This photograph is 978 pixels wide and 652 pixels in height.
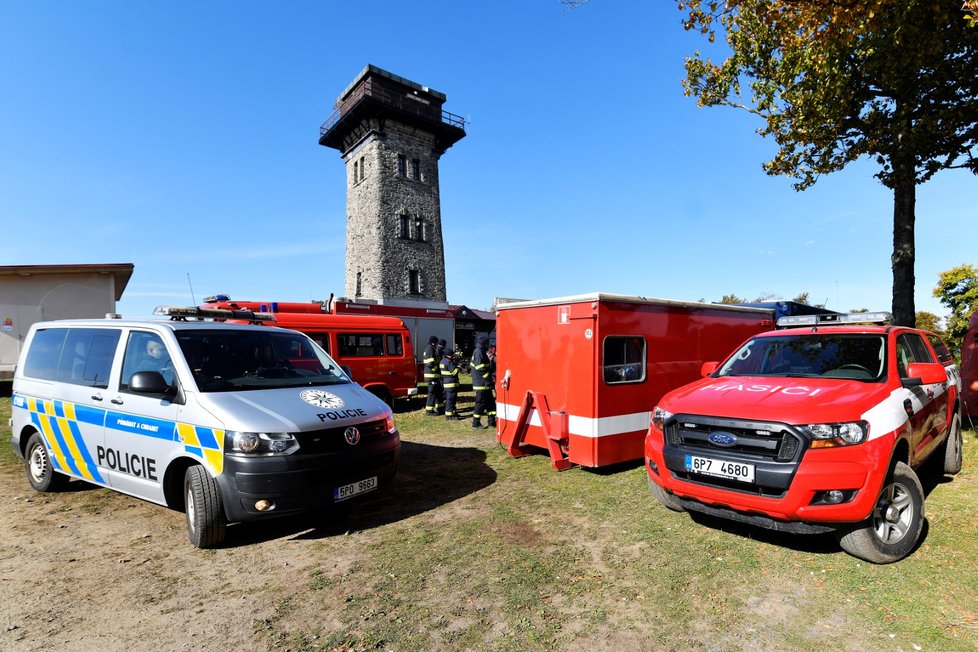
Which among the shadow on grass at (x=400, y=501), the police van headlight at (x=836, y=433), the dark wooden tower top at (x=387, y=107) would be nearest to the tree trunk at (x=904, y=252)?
the police van headlight at (x=836, y=433)

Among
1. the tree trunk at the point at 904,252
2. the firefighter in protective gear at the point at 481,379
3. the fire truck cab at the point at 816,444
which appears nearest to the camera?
the fire truck cab at the point at 816,444

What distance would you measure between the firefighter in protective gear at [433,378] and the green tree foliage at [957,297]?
18.9 metres

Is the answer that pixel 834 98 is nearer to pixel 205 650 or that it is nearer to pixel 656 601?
pixel 656 601

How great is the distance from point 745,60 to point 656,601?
36.0ft

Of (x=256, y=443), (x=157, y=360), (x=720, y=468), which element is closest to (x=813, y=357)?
(x=720, y=468)

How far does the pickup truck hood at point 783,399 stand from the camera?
3.62 metres

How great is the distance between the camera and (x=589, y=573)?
3783 mm

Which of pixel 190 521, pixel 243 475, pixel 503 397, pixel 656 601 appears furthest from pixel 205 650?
pixel 503 397

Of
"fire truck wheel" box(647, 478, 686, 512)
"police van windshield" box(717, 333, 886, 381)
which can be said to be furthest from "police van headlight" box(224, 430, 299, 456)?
"police van windshield" box(717, 333, 886, 381)

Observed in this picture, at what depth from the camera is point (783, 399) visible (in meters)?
3.94

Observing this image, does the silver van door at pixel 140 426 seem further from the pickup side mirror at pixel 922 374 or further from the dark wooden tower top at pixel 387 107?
the dark wooden tower top at pixel 387 107

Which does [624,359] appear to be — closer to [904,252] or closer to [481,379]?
[481,379]

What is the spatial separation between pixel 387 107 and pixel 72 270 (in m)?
22.8

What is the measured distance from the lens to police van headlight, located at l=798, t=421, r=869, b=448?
3.51 m
